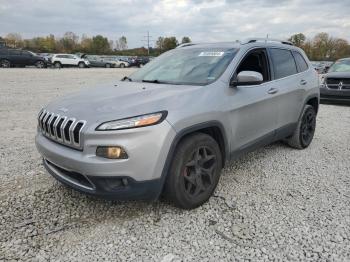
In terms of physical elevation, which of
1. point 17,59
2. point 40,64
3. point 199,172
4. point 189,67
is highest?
point 17,59

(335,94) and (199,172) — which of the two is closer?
(199,172)

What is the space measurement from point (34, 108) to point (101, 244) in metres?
7.00

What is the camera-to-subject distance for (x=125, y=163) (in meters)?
2.63

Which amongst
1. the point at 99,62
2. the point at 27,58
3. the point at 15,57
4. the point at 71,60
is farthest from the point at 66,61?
the point at 15,57

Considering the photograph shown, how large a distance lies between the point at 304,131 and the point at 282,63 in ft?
4.33

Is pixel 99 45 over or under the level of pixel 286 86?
over

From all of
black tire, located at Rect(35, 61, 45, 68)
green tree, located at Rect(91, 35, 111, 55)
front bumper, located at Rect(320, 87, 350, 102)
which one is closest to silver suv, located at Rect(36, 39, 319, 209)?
front bumper, located at Rect(320, 87, 350, 102)

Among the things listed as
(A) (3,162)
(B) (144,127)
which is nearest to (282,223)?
(B) (144,127)

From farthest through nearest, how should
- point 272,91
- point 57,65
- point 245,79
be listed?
point 57,65
point 272,91
point 245,79

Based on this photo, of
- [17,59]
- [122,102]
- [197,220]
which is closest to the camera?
[122,102]

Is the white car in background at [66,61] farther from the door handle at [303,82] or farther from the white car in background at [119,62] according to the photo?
the door handle at [303,82]

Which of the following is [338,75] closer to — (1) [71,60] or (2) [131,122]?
(2) [131,122]

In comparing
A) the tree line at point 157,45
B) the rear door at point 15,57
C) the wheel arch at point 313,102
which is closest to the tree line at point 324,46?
the tree line at point 157,45

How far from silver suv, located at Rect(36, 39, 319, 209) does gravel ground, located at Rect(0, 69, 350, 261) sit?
0.35 meters
